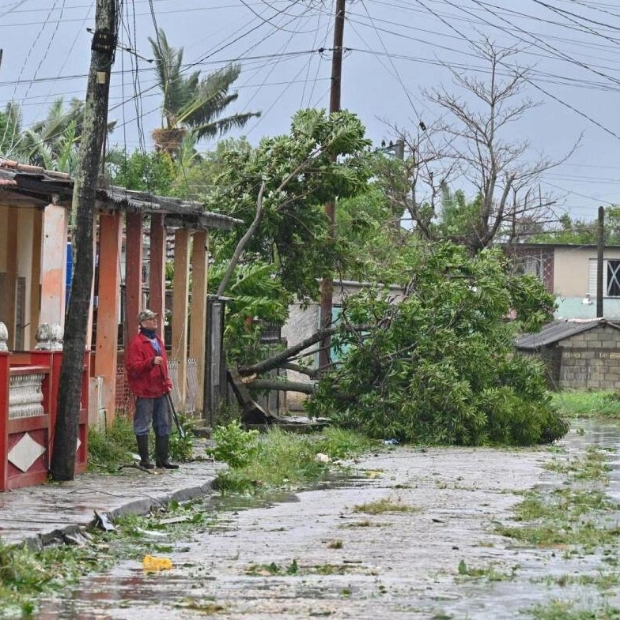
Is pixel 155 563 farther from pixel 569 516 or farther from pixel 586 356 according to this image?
pixel 586 356

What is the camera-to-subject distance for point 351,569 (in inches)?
396

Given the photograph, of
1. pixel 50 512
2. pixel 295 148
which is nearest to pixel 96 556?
pixel 50 512

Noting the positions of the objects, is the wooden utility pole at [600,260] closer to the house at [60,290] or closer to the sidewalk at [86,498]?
the house at [60,290]

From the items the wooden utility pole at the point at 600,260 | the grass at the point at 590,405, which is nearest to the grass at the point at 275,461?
the grass at the point at 590,405

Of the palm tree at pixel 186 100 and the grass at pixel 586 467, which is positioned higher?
the palm tree at pixel 186 100

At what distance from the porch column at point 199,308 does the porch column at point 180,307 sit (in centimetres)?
83

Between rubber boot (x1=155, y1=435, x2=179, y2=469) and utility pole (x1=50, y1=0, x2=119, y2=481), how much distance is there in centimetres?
208

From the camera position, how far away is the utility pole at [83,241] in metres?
15.6

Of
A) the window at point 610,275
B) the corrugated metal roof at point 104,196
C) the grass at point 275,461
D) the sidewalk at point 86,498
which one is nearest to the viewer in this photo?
the sidewalk at point 86,498

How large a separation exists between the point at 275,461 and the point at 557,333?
34917mm

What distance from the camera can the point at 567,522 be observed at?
13.3 m

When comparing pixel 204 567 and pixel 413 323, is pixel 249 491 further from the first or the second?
pixel 413 323

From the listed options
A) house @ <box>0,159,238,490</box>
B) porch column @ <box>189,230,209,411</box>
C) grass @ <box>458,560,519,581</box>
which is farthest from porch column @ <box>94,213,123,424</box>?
grass @ <box>458,560,519,581</box>

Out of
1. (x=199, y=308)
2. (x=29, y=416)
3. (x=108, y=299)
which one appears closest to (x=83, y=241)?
(x=29, y=416)
